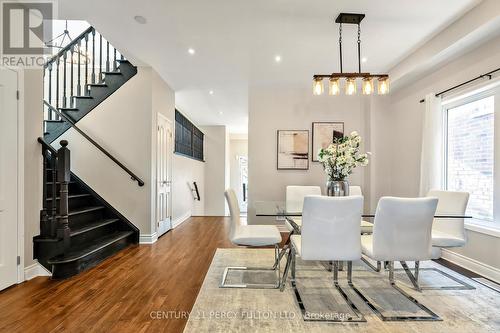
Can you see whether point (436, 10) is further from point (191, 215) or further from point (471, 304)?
point (191, 215)

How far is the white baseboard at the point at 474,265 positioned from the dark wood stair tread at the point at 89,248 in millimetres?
4543

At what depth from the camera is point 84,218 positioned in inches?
157

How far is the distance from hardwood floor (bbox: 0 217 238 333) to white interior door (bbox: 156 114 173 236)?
1181 millimetres

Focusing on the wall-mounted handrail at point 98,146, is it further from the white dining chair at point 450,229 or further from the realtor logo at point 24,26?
the white dining chair at point 450,229

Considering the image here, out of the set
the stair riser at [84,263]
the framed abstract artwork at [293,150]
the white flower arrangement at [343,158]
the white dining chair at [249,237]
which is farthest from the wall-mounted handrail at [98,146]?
the white flower arrangement at [343,158]

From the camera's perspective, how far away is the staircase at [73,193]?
3033 millimetres

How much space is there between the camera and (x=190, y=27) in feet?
10.7

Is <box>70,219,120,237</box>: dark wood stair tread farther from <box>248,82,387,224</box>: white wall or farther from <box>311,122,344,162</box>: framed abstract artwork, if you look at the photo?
<box>311,122,344,162</box>: framed abstract artwork

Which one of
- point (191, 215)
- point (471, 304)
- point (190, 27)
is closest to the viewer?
point (471, 304)

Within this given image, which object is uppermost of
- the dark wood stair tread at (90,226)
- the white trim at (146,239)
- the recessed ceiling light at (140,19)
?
the recessed ceiling light at (140,19)

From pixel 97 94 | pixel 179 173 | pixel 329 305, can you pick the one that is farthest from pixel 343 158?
pixel 179 173

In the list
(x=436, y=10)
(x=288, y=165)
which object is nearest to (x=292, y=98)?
(x=288, y=165)

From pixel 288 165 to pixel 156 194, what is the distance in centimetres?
252

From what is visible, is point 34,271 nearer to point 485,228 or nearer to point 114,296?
point 114,296
